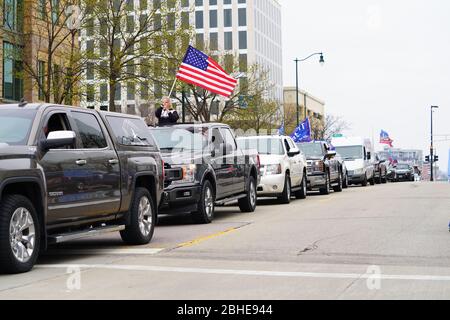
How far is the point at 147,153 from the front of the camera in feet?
36.4

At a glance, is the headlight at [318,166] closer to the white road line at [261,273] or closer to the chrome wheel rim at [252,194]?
the chrome wheel rim at [252,194]

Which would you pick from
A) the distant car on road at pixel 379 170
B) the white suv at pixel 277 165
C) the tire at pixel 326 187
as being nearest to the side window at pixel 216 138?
the white suv at pixel 277 165

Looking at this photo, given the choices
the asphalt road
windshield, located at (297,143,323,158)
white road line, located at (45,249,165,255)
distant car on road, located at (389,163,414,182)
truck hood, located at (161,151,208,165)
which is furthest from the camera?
distant car on road, located at (389,163,414,182)

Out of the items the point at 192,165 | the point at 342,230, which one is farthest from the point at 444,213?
the point at 192,165

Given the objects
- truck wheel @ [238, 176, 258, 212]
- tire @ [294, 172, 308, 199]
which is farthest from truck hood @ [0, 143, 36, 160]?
tire @ [294, 172, 308, 199]

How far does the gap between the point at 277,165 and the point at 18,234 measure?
39.4ft

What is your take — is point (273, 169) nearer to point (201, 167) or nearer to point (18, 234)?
point (201, 167)

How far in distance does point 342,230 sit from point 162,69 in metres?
20.7

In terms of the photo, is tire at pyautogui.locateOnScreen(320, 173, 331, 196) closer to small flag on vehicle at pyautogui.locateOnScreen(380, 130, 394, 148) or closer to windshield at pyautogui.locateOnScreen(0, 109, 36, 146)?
windshield at pyautogui.locateOnScreen(0, 109, 36, 146)

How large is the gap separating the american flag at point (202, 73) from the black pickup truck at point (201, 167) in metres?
7.06

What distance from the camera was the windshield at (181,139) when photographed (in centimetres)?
1412

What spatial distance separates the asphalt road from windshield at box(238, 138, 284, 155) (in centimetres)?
581

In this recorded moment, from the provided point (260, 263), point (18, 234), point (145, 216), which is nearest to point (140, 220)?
point (145, 216)

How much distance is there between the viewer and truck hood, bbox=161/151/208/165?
44.2ft
